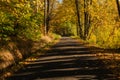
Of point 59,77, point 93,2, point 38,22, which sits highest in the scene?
point 93,2

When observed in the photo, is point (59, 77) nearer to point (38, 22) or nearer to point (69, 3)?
point (38, 22)

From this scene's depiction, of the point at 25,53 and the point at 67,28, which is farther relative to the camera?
the point at 67,28

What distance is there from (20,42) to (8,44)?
349 cm

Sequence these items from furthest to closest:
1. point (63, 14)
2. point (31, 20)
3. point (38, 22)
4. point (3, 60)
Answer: point (63, 14) < point (38, 22) < point (31, 20) < point (3, 60)

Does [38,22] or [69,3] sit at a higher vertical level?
[69,3]

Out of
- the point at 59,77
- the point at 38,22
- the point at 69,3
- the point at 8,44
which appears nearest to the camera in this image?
the point at 59,77

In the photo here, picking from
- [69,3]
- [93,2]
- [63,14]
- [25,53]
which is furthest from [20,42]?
[63,14]

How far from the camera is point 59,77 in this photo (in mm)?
12711

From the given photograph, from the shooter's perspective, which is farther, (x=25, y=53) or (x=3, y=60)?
(x=25, y=53)

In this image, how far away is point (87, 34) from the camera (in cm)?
4956

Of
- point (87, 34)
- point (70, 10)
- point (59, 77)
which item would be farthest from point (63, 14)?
point (59, 77)

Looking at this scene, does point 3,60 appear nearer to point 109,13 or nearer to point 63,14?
point 109,13

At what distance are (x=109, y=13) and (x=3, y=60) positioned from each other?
3404 cm

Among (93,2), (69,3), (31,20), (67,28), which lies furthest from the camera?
(67,28)
